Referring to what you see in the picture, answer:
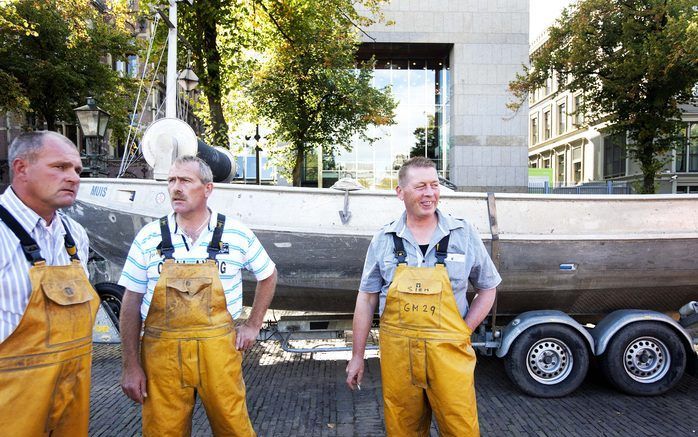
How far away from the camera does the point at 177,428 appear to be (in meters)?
2.51

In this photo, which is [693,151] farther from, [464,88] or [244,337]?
[244,337]

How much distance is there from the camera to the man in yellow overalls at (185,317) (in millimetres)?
2500

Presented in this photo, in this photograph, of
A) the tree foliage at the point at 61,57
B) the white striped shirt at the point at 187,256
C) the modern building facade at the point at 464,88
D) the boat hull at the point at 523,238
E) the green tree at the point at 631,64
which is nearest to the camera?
the white striped shirt at the point at 187,256

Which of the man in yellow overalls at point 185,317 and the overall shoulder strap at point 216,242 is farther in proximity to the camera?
the overall shoulder strap at point 216,242

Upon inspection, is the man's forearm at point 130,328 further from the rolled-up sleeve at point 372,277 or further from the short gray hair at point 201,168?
the rolled-up sleeve at point 372,277

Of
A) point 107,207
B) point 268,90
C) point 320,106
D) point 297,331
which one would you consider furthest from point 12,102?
point 297,331

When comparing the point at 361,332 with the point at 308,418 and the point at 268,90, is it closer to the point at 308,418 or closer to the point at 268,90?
the point at 308,418

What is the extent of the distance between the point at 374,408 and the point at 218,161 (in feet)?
13.6

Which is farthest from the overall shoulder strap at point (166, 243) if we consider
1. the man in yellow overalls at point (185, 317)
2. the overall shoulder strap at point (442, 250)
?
the overall shoulder strap at point (442, 250)

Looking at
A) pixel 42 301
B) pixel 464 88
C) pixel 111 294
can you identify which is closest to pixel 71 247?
pixel 42 301

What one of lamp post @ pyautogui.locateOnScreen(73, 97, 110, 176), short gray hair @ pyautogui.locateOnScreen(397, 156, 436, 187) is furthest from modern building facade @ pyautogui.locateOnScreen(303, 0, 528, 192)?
short gray hair @ pyautogui.locateOnScreen(397, 156, 436, 187)

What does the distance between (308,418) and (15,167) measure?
3275mm

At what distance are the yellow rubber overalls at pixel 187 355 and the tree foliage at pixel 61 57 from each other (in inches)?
756

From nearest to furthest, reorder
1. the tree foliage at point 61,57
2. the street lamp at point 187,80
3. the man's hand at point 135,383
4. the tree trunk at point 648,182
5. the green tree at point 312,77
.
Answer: the man's hand at point 135,383, the street lamp at point 187,80, the green tree at point 312,77, the tree trunk at point 648,182, the tree foliage at point 61,57
